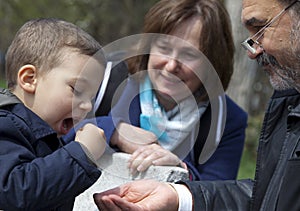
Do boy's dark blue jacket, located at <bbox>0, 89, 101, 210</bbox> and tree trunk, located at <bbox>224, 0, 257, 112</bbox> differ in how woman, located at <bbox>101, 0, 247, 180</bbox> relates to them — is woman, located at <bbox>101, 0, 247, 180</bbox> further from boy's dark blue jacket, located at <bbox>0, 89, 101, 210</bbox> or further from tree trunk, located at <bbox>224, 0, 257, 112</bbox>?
tree trunk, located at <bbox>224, 0, 257, 112</bbox>

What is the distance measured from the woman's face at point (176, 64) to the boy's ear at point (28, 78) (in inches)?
40.1

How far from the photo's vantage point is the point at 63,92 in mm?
2102

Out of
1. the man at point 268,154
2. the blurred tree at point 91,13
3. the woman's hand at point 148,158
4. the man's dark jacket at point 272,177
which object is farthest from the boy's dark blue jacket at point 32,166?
the blurred tree at point 91,13

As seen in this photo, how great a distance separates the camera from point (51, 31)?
7.17 ft

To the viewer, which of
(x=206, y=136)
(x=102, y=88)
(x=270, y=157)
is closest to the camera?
(x=270, y=157)

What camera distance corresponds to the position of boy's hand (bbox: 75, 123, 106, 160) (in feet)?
6.86

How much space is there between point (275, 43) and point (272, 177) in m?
0.52

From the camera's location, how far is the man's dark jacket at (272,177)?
214 cm

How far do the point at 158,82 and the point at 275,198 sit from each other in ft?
3.41

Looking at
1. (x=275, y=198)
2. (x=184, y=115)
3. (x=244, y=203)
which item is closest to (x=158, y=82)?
(x=184, y=115)

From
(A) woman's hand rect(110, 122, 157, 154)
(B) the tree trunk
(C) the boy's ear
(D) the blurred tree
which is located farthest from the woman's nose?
(D) the blurred tree

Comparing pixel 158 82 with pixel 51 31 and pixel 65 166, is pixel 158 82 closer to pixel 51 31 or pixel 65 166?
pixel 51 31

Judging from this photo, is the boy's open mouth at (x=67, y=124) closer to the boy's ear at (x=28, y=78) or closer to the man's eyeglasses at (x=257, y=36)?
the boy's ear at (x=28, y=78)

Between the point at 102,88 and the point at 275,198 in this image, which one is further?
the point at 102,88
